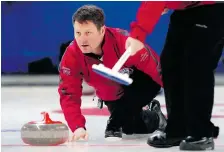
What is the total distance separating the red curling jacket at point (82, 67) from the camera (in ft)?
7.42

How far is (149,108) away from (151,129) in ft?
0.34

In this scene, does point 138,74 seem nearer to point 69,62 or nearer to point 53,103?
point 69,62

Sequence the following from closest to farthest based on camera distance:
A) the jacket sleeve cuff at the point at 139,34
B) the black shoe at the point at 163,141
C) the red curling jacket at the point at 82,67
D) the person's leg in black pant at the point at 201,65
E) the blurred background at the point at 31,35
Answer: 1. the jacket sleeve cuff at the point at 139,34
2. the person's leg in black pant at the point at 201,65
3. the black shoe at the point at 163,141
4. the red curling jacket at the point at 82,67
5. the blurred background at the point at 31,35

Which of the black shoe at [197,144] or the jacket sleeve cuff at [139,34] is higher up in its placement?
the jacket sleeve cuff at [139,34]

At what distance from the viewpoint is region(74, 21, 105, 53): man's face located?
7.07 feet

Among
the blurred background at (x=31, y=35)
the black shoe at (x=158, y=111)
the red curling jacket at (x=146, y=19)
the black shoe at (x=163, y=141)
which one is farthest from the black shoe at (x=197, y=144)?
the blurred background at (x=31, y=35)

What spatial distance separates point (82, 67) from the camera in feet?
7.49

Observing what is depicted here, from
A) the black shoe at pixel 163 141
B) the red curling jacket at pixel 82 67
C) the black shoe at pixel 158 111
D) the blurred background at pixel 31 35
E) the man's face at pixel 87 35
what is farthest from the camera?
the blurred background at pixel 31 35

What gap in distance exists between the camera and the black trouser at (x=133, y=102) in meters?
2.35

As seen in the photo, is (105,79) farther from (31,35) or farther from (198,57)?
(31,35)

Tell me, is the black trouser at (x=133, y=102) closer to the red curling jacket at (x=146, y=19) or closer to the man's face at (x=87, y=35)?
the man's face at (x=87, y=35)

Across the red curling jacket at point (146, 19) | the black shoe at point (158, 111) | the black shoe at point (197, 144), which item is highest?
the red curling jacket at point (146, 19)

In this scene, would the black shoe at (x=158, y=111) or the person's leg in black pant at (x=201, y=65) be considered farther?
the black shoe at (x=158, y=111)

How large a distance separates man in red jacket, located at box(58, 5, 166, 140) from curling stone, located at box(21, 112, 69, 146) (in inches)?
3.8
